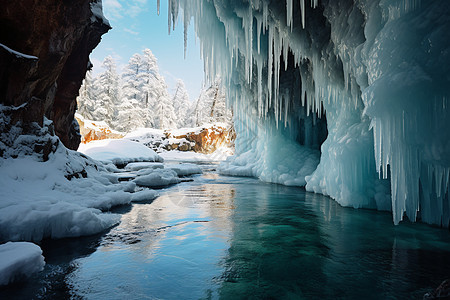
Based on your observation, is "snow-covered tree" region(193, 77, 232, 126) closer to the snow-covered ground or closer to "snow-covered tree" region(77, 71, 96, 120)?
"snow-covered tree" region(77, 71, 96, 120)

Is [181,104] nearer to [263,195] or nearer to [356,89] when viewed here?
[263,195]

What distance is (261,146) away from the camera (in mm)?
15477

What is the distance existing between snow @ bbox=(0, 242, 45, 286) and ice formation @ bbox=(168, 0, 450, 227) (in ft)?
16.4

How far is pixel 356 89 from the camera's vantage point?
22.0ft

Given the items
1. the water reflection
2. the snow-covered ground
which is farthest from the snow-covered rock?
the water reflection

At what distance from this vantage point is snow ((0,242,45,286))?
246 cm


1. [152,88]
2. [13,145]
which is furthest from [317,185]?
[152,88]

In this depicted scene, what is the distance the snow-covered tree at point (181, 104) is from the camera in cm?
5046

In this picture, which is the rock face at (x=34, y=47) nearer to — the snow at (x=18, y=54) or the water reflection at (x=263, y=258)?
the snow at (x=18, y=54)

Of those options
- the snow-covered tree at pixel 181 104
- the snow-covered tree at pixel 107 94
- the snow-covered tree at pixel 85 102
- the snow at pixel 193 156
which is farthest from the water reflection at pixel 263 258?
the snow-covered tree at pixel 181 104

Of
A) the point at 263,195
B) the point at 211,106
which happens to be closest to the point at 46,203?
the point at 263,195

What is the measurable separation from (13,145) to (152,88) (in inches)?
1430

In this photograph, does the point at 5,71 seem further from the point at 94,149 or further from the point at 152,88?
the point at 152,88

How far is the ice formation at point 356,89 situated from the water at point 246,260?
0.83 metres
